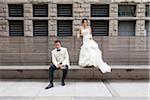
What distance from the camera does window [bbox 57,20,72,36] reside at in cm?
2125

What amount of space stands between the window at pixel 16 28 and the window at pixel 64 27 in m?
2.42

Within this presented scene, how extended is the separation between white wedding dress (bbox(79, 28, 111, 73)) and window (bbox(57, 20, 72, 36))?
922 centimetres

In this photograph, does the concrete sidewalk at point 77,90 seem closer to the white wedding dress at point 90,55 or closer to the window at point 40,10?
the white wedding dress at point 90,55

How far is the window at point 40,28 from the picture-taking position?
69.7ft

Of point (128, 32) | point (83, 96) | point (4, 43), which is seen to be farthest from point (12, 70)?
point (128, 32)

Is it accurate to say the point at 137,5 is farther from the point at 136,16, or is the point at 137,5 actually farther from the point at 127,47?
the point at 127,47

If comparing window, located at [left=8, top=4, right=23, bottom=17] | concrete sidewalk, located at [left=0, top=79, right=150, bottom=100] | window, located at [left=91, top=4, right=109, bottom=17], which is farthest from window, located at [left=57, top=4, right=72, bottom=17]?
concrete sidewalk, located at [left=0, top=79, right=150, bottom=100]

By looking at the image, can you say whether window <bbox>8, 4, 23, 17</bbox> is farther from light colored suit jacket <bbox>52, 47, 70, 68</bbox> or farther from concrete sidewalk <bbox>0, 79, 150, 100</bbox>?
light colored suit jacket <bbox>52, 47, 70, 68</bbox>

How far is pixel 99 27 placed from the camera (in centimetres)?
2147

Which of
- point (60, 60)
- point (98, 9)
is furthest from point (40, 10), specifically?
point (60, 60)

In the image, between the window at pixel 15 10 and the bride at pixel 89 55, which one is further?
the window at pixel 15 10

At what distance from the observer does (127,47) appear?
13109mm

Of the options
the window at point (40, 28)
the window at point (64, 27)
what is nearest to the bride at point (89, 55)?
the window at point (64, 27)

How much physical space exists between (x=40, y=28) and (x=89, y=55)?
1027cm
